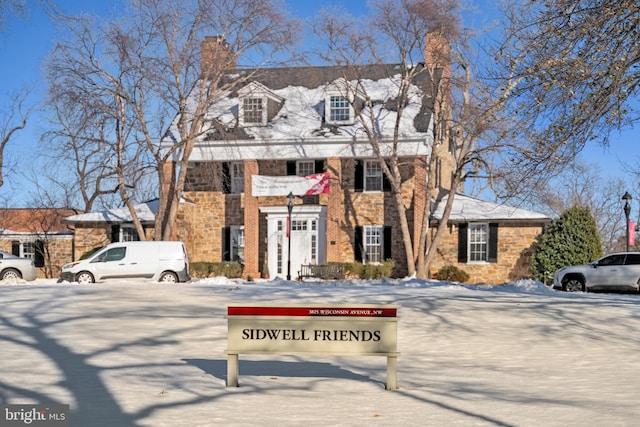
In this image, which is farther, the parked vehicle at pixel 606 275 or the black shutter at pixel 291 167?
the black shutter at pixel 291 167

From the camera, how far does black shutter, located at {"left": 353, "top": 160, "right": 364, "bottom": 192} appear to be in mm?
34188

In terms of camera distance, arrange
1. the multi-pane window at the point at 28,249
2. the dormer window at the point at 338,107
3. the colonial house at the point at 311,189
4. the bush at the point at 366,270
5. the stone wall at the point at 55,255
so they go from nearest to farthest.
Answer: the bush at the point at 366,270 → the colonial house at the point at 311,189 → the dormer window at the point at 338,107 → the stone wall at the point at 55,255 → the multi-pane window at the point at 28,249

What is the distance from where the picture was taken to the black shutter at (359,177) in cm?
3419

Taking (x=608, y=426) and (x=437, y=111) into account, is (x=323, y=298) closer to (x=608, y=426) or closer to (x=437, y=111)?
(x=608, y=426)

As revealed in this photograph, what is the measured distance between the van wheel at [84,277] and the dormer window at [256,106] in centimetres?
1151

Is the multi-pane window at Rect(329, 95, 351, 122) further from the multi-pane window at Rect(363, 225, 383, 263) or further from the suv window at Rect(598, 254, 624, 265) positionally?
the suv window at Rect(598, 254, 624, 265)

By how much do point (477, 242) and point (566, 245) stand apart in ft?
12.8

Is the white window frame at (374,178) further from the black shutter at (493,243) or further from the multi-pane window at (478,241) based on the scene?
the black shutter at (493,243)

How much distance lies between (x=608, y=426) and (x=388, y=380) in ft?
9.46

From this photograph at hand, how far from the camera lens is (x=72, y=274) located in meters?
26.5

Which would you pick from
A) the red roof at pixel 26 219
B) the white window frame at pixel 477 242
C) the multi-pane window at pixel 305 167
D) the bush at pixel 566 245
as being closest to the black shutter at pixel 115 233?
the multi-pane window at pixel 305 167

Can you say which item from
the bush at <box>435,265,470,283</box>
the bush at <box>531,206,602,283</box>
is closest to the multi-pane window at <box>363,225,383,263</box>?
the bush at <box>435,265,470,283</box>

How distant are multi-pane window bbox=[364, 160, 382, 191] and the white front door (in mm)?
2215

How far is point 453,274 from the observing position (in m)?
33.2
